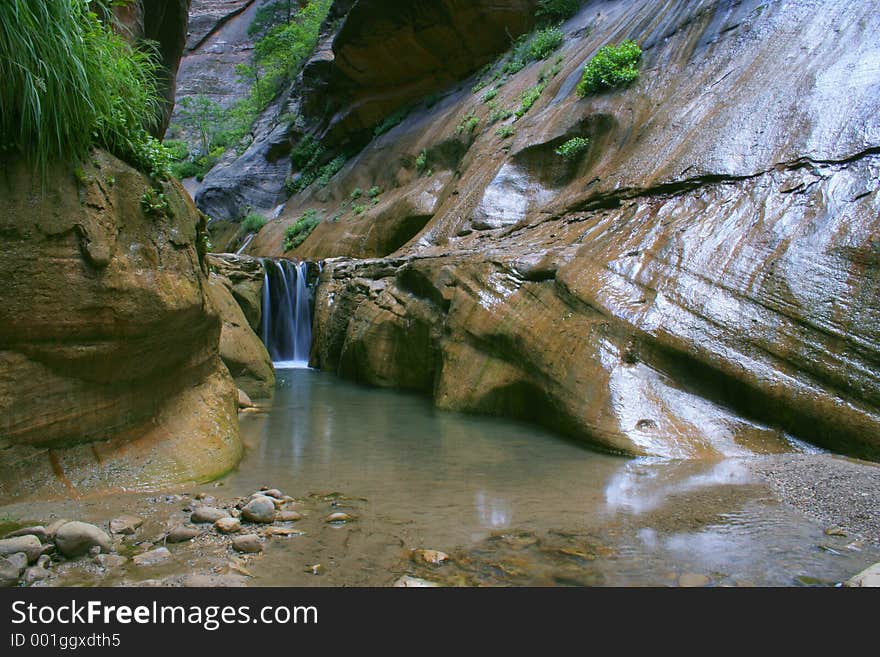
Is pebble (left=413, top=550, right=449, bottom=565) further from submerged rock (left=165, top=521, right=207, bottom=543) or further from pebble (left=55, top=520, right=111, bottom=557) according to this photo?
pebble (left=55, top=520, right=111, bottom=557)

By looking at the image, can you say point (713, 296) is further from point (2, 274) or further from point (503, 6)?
point (503, 6)

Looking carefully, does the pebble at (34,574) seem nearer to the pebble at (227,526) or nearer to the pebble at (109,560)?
the pebble at (109,560)

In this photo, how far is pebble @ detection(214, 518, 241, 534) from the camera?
3.02 metres

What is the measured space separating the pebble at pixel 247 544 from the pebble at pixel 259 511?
363 millimetres

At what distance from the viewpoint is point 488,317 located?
729 centimetres

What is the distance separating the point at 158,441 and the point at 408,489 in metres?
1.87

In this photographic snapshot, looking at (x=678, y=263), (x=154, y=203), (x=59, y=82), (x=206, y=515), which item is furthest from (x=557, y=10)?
(x=206, y=515)

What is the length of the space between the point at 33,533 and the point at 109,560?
0.48m

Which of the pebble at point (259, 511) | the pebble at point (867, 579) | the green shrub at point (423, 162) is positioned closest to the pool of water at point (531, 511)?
the pebble at point (867, 579)

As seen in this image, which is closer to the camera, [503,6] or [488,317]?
[488,317]

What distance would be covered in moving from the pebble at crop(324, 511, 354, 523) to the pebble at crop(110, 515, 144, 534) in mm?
986

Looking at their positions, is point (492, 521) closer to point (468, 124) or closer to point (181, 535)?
point (181, 535)
